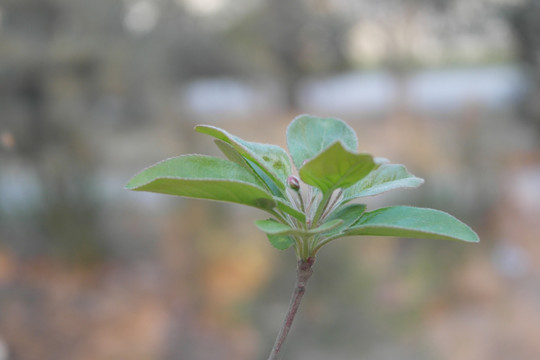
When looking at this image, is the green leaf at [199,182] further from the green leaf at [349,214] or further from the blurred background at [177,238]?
the blurred background at [177,238]

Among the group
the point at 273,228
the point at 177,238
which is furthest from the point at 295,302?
the point at 177,238

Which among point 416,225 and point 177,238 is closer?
point 416,225

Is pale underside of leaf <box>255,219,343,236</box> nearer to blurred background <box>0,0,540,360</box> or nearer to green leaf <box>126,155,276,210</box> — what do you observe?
green leaf <box>126,155,276,210</box>

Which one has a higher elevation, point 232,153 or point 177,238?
point 232,153

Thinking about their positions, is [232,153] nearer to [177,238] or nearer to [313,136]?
[313,136]

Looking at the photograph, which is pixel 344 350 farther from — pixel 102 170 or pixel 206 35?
pixel 206 35

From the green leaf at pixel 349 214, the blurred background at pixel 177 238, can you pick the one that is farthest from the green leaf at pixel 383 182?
the blurred background at pixel 177 238
